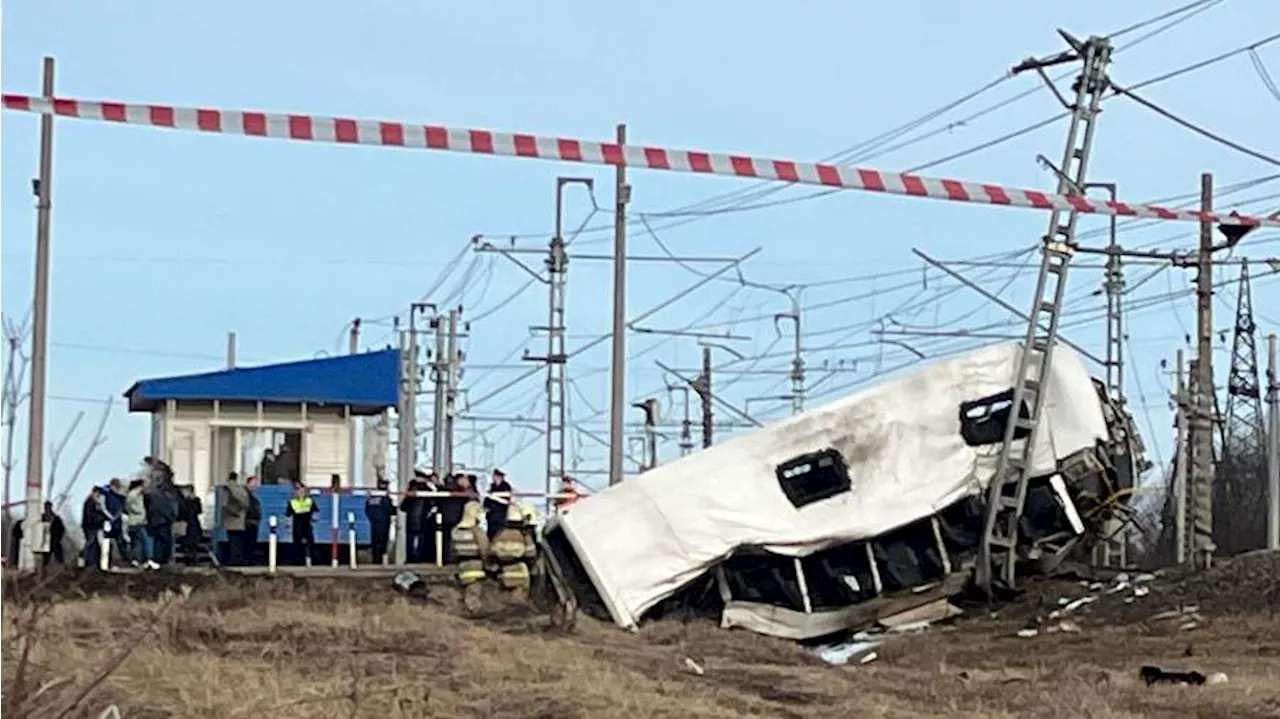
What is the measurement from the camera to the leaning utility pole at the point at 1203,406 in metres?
25.1

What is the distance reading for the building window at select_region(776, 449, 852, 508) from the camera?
18703mm

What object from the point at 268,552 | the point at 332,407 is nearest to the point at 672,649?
the point at 268,552

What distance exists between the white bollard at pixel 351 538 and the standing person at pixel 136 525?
2.88m

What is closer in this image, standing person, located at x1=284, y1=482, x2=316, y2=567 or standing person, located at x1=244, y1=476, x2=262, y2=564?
standing person, located at x1=244, y1=476, x2=262, y2=564

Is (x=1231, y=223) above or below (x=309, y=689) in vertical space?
above

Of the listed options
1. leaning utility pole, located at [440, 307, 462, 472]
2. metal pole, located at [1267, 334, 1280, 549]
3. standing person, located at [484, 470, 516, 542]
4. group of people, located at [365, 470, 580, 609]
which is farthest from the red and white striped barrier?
leaning utility pole, located at [440, 307, 462, 472]

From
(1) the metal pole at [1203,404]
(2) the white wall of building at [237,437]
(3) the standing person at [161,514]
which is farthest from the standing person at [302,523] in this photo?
(1) the metal pole at [1203,404]

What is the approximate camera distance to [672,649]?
1488cm

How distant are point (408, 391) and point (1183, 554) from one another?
70.3ft

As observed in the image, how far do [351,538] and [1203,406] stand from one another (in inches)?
458

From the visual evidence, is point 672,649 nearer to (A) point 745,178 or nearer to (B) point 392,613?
(B) point 392,613

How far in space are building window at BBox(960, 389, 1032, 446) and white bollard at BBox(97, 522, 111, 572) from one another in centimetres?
1080

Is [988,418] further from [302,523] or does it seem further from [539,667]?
[302,523]

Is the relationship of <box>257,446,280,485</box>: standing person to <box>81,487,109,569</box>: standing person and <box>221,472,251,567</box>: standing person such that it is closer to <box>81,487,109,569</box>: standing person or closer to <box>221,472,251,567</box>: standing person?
<box>221,472,251,567</box>: standing person
